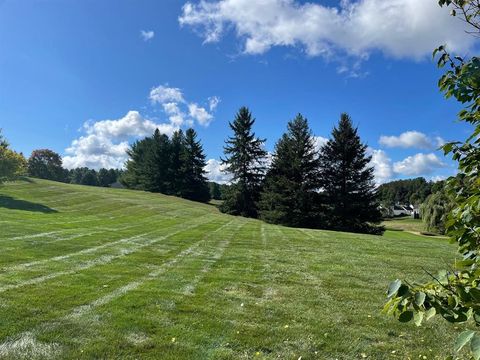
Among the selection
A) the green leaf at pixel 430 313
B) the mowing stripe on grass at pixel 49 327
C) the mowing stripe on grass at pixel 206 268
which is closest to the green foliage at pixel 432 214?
the mowing stripe on grass at pixel 206 268

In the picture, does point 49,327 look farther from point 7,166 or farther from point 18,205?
point 7,166

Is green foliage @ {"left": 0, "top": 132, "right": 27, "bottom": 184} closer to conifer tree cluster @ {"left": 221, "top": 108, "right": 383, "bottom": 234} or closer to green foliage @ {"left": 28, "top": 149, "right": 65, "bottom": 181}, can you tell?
conifer tree cluster @ {"left": 221, "top": 108, "right": 383, "bottom": 234}

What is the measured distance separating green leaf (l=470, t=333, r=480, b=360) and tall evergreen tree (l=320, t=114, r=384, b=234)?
34061 millimetres

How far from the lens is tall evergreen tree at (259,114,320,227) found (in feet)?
114

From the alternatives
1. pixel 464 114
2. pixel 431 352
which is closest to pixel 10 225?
pixel 431 352

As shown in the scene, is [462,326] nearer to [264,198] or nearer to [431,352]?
[431,352]

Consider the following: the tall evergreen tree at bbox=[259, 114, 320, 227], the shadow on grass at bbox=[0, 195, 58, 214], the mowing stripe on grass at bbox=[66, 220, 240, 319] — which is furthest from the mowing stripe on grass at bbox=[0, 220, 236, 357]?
the tall evergreen tree at bbox=[259, 114, 320, 227]

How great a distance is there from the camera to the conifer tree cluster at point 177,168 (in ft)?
189

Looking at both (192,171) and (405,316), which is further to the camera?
(192,171)

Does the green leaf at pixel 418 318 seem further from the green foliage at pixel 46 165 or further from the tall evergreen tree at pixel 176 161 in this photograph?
the green foliage at pixel 46 165

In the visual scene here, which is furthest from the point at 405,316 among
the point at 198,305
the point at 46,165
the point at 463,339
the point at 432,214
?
the point at 46,165

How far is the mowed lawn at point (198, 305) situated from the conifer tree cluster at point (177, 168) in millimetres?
45129

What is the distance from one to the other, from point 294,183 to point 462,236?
32980mm

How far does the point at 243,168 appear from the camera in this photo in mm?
45531
